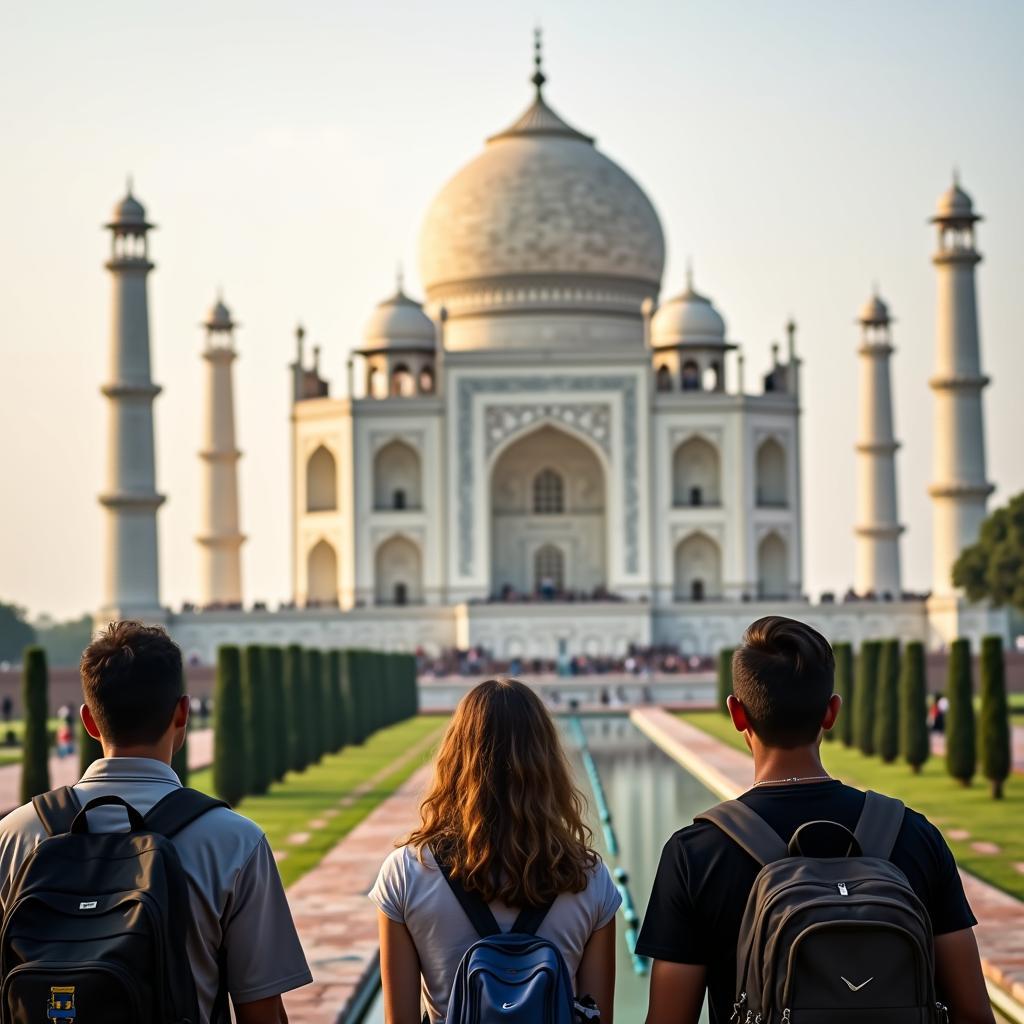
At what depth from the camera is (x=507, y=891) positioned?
7.70 feet

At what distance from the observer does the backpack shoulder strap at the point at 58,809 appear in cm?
232

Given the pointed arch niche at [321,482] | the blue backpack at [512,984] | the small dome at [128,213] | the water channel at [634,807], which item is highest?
the small dome at [128,213]

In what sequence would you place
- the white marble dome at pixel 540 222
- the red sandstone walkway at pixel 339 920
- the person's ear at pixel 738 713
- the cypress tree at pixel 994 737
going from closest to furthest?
the person's ear at pixel 738 713
the red sandstone walkway at pixel 339 920
the cypress tree at pixel 994 737
the white marble dome at pixel 540 222

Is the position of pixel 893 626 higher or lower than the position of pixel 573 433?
lower

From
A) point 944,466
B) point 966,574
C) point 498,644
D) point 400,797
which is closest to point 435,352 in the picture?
point 498,644

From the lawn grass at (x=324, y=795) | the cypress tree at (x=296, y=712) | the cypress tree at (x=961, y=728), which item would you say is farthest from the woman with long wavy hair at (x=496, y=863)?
the cypress tree at (x=296, y=712)

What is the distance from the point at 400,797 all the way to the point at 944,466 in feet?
57.8

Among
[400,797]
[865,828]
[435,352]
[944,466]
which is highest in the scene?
[435,352]

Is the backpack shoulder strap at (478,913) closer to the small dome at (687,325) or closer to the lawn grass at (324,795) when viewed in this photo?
the lawn grass at (324,795)

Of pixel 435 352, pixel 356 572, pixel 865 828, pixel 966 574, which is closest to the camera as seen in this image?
pixel 865 828

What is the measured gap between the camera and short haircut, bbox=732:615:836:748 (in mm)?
2352

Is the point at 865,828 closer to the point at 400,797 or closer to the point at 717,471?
the point at 400,797

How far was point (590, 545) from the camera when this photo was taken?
32125mm

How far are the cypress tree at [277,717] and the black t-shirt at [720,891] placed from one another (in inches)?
445
